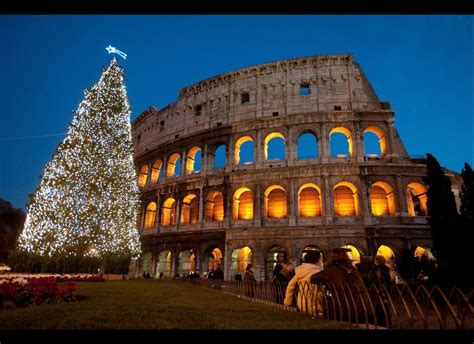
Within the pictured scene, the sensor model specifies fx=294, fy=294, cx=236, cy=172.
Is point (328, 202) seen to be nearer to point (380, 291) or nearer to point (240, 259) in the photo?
point (240, 259)

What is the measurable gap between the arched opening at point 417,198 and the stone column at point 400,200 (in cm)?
78

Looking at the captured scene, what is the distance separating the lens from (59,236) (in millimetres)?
13844

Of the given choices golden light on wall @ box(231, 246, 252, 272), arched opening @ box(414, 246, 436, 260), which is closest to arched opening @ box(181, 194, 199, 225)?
golden light on wall @ box(231, 246, 252, 272)

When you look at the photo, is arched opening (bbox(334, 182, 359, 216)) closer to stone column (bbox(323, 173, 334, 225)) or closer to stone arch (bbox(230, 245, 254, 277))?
stone column (bbox(323, 173, 334, 225))

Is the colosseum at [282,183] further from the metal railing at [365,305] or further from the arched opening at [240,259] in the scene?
the metal railing at [365,305]

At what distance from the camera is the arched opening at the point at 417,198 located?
19.7m

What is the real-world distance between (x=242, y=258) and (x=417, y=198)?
13737 mm

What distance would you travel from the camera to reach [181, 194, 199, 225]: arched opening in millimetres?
23844

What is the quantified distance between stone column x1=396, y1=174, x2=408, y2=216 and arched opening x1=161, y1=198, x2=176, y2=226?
54.8 ft

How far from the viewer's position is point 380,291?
15.1ft

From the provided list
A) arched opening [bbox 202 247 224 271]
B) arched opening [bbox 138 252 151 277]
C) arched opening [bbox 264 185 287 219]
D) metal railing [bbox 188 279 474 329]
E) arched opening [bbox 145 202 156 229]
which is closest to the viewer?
metal railing [bbox 188 279 474 329]
